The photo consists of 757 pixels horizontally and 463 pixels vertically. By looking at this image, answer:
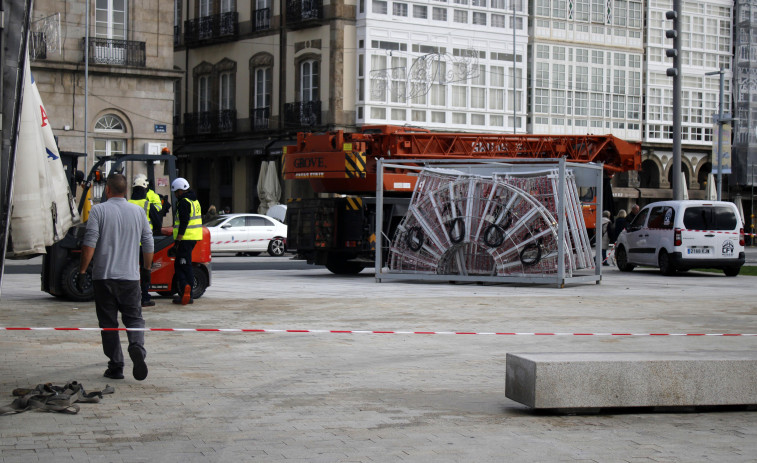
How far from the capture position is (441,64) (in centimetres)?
4781

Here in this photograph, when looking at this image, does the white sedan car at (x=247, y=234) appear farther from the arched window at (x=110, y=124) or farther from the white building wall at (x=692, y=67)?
the white building wall at (x=692, y=67)

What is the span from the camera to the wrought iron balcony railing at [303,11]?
46969 millimetres

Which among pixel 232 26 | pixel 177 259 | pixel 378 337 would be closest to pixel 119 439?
pixel 378 337

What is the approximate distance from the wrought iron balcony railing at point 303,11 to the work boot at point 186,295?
3172cm

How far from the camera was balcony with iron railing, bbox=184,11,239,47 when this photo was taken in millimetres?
51344

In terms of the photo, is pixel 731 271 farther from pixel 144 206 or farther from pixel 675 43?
pixel 144 206

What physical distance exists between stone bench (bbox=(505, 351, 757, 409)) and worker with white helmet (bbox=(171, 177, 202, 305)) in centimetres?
819

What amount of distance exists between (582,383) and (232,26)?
4468 cm

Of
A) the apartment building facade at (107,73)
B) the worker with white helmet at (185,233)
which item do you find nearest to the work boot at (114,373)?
the worker with white helmet at (185,233)

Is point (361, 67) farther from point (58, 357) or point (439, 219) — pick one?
point (58, 357)

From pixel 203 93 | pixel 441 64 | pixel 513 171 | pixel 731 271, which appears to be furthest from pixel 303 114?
pixel 513 171

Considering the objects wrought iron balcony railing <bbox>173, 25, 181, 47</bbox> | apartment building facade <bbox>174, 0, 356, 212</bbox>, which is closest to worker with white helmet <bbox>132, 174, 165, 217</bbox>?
apartment building facade <bbox>174, 0, 356, 212</bbox>

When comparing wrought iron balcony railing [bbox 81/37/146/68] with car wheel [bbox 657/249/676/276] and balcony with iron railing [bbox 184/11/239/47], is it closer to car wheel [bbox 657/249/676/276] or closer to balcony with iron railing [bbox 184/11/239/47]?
balcony with iron railing [bbox 184/11/239/47]

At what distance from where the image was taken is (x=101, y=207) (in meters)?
10.1
